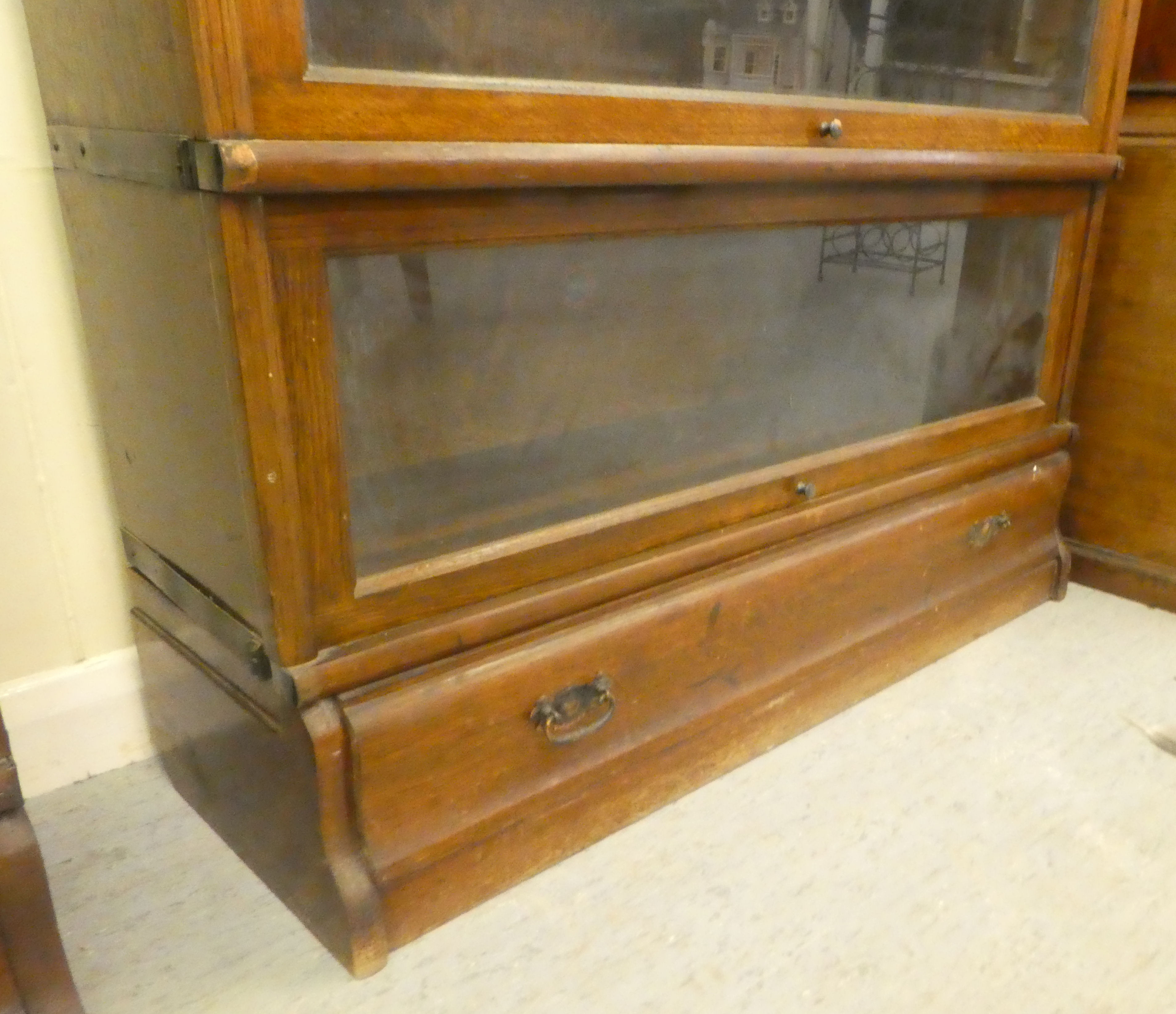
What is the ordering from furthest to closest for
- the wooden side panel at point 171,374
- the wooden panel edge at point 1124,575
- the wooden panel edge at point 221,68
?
the wooden panel edge at point 1124,575, the wooden side panel at point 171,374, the wooden panel edge at point 221,68

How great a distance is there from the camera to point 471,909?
0.91 meters

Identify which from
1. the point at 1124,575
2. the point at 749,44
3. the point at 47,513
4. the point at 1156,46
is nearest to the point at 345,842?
the point at 47,513

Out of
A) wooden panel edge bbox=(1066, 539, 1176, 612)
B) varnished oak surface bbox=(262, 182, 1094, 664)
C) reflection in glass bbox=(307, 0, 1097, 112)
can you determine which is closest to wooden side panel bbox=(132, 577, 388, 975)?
varnished oak surface bbox=(262, 182, 1094, 664)

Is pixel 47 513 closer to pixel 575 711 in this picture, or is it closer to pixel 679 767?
pixel 575 711

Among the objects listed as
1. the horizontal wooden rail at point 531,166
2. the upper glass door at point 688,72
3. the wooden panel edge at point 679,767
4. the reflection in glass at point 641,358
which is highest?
the upper glass door at point 688,72

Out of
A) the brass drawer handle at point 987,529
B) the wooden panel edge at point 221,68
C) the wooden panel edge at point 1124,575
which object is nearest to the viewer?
the wooden panel edge at point 221,68

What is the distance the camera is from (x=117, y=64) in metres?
0.73

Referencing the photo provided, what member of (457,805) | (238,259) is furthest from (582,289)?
(457,805)

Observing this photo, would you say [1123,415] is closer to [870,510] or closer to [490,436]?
[870,510]

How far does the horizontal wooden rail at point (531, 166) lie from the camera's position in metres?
0.64

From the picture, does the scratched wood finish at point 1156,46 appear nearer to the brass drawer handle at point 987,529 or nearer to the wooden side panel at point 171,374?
the brass drawer handle at point 987,529

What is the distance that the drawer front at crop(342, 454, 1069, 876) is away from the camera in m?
0.83

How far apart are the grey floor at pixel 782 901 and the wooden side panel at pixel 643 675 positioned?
0.21 ft

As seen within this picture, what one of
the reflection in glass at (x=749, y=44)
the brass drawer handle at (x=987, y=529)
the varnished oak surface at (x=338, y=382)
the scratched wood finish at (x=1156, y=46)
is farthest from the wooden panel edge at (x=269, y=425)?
the scratched wood finish at (x=1156, y=46)
